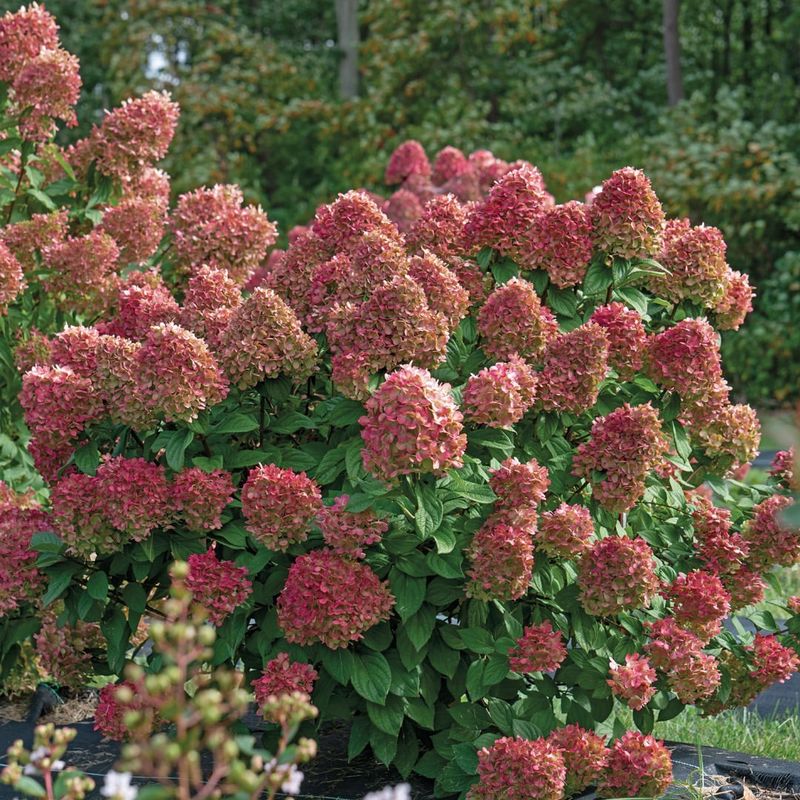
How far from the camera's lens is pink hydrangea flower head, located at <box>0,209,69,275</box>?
4.28 metres

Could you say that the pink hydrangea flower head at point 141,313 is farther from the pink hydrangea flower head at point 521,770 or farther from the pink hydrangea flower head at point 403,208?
the pink hydrangea flower head at point 403,208

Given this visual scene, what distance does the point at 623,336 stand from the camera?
305cm

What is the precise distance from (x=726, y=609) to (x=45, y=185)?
313cm

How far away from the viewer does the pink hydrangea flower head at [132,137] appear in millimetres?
4387

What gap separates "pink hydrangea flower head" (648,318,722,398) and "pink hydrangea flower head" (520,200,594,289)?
0.99 ft

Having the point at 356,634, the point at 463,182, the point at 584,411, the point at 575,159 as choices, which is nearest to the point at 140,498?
the point at 356,634

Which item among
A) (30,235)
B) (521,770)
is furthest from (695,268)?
(30,235)

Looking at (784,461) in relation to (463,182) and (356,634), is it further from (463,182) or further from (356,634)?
(463,182)

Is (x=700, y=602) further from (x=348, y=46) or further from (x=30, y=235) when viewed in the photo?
(x=348, y=46)

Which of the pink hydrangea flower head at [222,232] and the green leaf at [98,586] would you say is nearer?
the green leaf at [98,586]

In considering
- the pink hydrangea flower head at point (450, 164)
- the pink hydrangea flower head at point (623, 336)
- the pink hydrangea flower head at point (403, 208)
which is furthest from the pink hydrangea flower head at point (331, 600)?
the pink hydrangea flower head at point (450, 164)

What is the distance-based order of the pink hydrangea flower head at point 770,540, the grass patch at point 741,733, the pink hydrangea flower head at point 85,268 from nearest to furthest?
1. the pink hydrangea flower head at point 770,540
2. the grass patch at point 741,733
3. the pink hydrangea flower head at point 85,268

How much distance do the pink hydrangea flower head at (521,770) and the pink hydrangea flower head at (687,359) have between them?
984mm

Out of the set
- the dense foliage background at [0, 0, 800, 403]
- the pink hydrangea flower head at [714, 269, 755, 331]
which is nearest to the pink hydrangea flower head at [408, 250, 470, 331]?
the pink hydrangea flower head at [714, 269, 755, 331]
